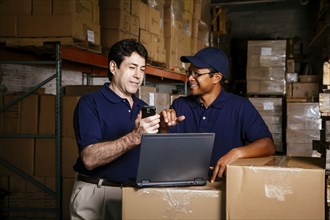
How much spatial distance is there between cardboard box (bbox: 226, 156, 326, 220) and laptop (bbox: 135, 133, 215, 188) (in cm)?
15

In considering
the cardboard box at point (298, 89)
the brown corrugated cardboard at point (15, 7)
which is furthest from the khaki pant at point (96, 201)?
the cardboard box at point (298, 89)

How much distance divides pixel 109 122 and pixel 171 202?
823 millimetres

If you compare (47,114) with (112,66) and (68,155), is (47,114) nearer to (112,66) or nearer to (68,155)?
(68,155)

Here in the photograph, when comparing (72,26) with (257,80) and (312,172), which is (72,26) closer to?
(312,172)

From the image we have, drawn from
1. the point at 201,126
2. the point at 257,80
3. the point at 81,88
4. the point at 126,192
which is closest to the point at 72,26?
the point at 81,88

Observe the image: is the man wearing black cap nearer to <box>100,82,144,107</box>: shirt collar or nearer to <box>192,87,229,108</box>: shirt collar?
<box>192,87,229,108</box>: shirt collar

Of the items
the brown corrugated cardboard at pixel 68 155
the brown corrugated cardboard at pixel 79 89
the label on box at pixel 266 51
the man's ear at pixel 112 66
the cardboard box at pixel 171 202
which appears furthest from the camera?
the label on box at pixel 266 51

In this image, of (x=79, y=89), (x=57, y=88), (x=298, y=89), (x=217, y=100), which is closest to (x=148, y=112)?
(x=217, y=100)

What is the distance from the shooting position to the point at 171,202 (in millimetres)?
1755

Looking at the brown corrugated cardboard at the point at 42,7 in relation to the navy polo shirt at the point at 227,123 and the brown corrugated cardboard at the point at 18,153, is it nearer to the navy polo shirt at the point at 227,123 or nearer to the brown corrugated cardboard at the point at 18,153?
the brown corrugated cardboard at the point at 18,153

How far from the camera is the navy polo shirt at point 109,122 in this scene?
2312 millimetres

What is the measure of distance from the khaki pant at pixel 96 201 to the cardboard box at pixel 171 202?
0.73m

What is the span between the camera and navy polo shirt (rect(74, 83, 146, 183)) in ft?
7.59

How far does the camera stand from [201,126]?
8.93 ft
